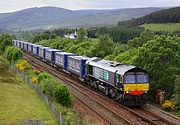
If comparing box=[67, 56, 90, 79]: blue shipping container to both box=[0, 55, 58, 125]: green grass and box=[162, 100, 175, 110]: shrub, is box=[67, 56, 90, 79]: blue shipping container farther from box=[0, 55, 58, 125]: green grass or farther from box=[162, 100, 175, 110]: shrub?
box=[162, 100, 175, 110]: shrub

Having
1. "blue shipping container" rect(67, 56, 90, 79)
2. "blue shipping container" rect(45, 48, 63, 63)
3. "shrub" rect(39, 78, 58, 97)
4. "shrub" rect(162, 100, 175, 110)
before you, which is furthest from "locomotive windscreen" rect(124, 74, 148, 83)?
"blue shipping container" rect(45, 48, 63, 63)

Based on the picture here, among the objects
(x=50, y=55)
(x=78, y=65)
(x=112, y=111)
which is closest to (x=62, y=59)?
(x=50, y=55)

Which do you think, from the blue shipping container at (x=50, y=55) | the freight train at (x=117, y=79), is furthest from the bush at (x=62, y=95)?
the blue shipping container at (x=50, y=55)

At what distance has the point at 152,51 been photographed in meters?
39.9

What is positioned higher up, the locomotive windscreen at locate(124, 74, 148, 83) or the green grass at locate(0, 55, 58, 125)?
the locomotive windscreen at locate(124, 74, 148, 83)

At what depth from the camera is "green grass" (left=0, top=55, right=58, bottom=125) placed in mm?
29680

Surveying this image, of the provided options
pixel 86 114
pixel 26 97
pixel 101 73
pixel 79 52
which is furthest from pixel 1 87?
pixel 79 52

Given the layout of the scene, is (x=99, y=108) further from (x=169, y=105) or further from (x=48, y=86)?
(x=169, y=105)

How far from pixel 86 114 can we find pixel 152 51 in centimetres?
1147

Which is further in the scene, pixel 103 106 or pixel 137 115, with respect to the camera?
pixel 103 106

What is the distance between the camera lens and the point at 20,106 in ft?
114

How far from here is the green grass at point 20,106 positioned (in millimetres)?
29680

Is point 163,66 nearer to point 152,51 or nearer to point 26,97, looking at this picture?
point 152,51

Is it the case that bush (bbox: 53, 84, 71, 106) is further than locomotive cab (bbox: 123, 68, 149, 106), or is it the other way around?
bush (bbox: 53, 84, 71, 106)
